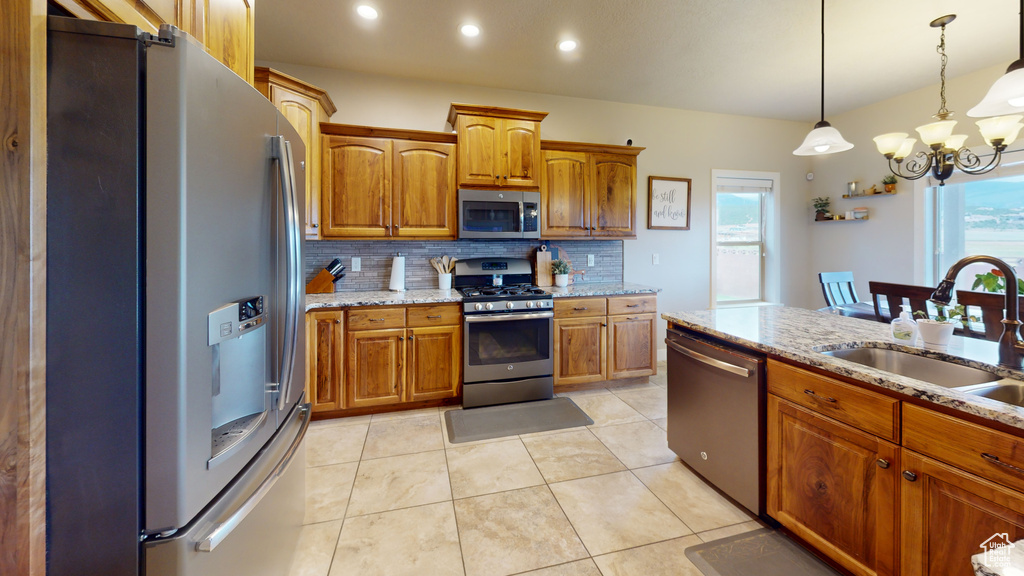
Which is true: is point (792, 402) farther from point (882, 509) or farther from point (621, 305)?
point (621, 305)

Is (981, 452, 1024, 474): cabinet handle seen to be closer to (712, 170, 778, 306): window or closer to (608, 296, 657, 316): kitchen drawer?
(608, 296, 657, 316): kitchen drawer

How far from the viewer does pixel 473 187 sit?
10.5ft

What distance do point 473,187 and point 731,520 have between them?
2.78 m

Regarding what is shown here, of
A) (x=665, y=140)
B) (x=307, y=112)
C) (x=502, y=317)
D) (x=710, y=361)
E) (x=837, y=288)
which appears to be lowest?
(x=710, y=361)

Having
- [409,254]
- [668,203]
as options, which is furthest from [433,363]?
[668,203]

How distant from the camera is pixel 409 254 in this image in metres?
3.41

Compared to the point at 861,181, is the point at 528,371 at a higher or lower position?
lower

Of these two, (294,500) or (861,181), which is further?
(861,181)

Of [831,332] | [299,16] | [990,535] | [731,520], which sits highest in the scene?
[299,16]

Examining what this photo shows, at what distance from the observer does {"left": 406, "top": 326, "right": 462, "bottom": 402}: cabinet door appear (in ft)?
9.50

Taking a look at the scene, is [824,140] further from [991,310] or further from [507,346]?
[507,346]

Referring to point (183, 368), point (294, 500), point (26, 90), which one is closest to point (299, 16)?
point (26, 90)

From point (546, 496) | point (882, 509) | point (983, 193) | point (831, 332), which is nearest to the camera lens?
point (882, 509)

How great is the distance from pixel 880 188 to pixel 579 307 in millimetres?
3546
